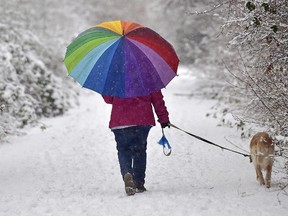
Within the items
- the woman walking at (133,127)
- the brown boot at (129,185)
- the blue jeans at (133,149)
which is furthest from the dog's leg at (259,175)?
the brown boot at (129,185)

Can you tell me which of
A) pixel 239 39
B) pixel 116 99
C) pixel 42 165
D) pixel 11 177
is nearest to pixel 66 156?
pixel 42 165

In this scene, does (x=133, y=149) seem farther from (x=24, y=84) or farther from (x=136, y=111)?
(x=24, y=84)

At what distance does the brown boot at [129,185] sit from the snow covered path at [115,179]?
0.34 feet

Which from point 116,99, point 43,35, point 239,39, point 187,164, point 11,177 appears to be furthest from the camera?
point 43,35

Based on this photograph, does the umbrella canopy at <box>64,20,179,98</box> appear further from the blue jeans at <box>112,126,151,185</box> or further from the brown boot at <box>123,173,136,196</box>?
the brown boot at <box>123,173,136,196</box>

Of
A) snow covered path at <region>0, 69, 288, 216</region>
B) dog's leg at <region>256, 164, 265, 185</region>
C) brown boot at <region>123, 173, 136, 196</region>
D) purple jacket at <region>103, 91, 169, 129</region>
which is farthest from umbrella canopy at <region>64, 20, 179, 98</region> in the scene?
dog's leg at <region>256, 164, 265, 185</region>

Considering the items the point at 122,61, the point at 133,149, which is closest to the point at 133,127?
the point at 133,149

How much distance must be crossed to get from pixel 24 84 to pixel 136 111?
10799 millimetres

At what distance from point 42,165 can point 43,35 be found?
16428 mm

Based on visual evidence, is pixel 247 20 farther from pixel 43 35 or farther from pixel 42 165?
pixel 43 35

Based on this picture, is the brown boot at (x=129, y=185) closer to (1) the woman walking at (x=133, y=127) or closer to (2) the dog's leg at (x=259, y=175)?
(1) the woman walking at (x=133, y=127)

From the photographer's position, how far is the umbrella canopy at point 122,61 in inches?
234

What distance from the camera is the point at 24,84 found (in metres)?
16.2

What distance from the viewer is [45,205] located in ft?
19.2
